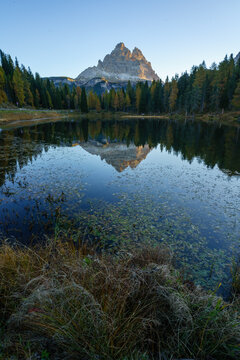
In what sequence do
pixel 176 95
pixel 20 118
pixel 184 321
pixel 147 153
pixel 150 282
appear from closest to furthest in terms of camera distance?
pixel 184 321, pixel 150 282, pixel 147 153, pixel 20 118, pixel 176 95

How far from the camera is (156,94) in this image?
9606 centimetres

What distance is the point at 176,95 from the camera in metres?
86.1

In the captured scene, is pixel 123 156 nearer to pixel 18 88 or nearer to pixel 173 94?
pixel 18 88

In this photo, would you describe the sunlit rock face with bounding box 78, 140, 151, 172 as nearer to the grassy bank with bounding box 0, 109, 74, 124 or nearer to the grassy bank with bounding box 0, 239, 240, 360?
the grassy bank with bounding box 0, 239, 240, 360

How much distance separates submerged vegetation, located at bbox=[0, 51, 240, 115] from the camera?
214 ft

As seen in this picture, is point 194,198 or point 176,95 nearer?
point 194,198

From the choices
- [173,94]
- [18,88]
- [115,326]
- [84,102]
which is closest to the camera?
[115,326]

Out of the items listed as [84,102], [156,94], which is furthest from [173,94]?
[84,102]

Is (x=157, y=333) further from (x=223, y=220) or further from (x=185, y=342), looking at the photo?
(x=223, y=220)

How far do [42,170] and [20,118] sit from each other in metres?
49.7

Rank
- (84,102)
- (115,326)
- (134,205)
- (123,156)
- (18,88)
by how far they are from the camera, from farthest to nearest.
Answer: (84,102) < (18,88) < (123,156) < (134,205) < (115,326)

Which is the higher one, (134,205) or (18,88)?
(18,88)

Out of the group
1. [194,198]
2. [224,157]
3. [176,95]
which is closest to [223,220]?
[194,198]

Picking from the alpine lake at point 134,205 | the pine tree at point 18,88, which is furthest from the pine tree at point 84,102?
the alpine lake at point 134,205
